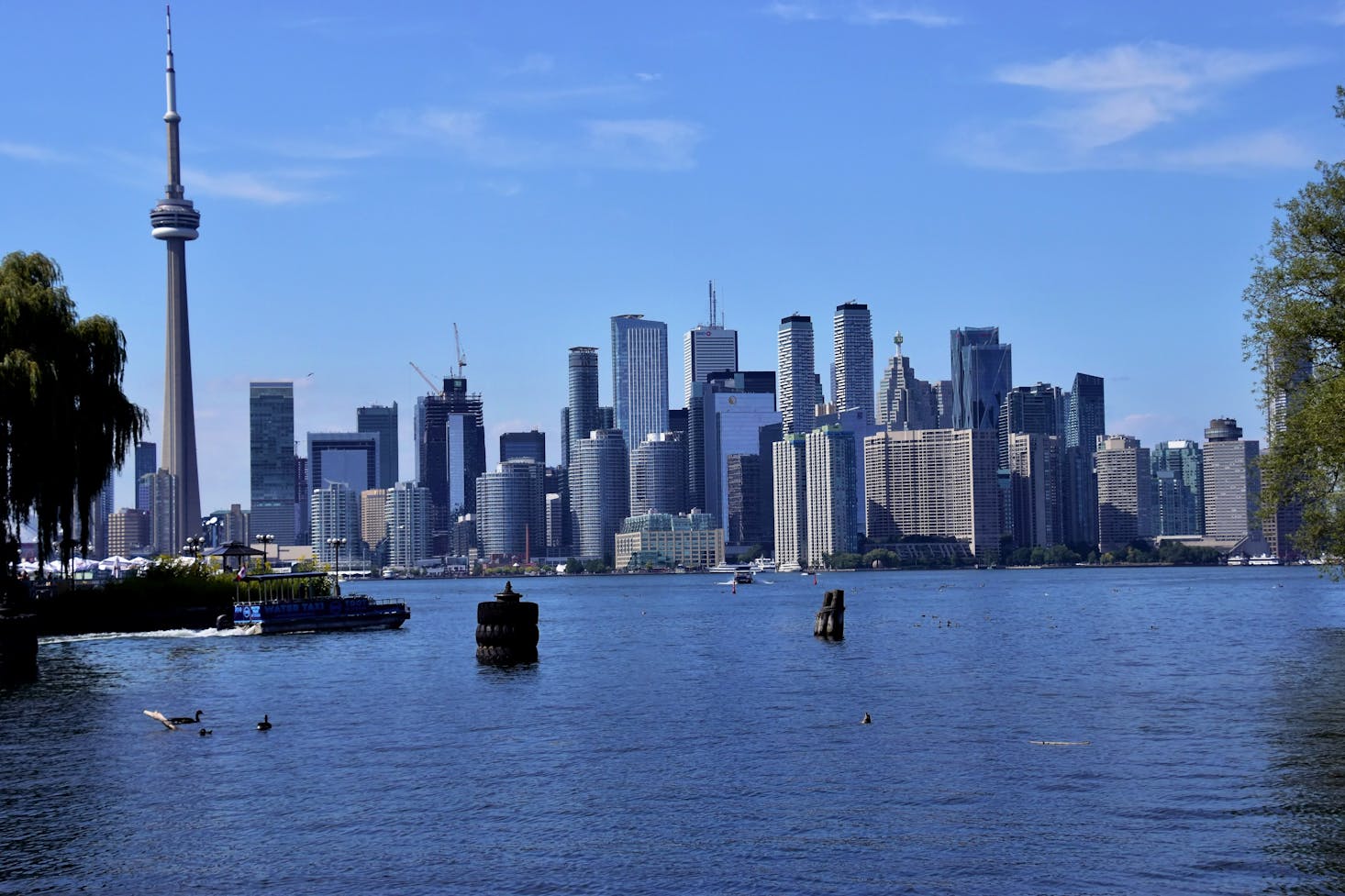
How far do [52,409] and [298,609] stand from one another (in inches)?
1556

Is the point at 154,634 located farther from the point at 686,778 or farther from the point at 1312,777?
the point at 1312,777

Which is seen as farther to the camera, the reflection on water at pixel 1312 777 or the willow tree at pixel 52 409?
the willow tree at pixel 52 409

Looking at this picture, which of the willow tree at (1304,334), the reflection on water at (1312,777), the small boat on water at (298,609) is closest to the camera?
the reflection on water at (1312,777)

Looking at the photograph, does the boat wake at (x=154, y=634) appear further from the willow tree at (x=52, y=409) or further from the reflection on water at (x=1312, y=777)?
the reflection on water at (x=1312, y=777)

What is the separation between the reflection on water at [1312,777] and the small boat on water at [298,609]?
69419 mm

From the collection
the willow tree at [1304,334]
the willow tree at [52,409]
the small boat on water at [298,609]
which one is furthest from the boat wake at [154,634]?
the willow tree at [1304,334]

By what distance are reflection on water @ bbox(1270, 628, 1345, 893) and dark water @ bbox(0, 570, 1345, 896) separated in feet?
0.41

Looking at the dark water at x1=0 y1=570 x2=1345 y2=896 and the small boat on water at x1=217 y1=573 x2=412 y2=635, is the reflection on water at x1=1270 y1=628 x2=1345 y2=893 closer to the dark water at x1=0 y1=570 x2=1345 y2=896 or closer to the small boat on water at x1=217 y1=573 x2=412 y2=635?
the dark water at x1=0 y1=570 x2=1345 y2=896

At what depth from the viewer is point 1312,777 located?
39.2 m

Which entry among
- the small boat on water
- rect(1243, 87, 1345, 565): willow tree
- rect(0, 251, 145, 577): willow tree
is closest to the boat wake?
the small boat on water

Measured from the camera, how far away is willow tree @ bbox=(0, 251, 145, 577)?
2936 inches

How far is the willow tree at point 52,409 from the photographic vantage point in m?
74.6

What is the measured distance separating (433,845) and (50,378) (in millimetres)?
49860

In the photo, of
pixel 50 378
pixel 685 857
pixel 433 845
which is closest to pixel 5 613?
pixel 50 378
